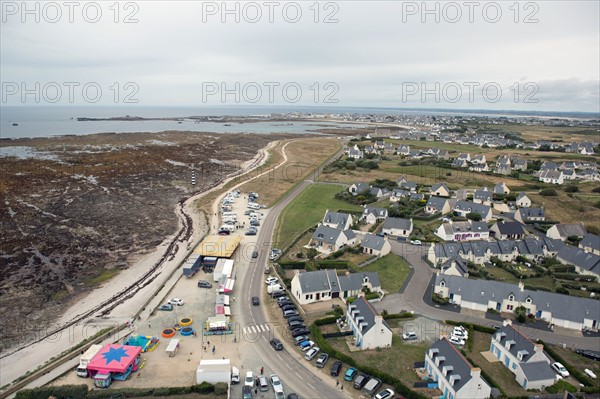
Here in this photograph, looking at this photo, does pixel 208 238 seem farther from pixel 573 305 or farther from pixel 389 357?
pixel 573 305

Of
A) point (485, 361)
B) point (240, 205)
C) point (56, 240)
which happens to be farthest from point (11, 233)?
point (485, 361)

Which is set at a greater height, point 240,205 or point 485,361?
point 240,205

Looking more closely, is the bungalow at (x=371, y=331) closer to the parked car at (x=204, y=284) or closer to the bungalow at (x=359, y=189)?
the parked car at (x=204, y=284)

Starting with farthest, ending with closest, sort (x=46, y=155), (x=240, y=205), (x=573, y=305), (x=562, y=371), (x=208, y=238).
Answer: (x=46, y=155) → (x=240, y=205) → (x=208, y=238) → (x=573, y=305) → (x=562, y=371)

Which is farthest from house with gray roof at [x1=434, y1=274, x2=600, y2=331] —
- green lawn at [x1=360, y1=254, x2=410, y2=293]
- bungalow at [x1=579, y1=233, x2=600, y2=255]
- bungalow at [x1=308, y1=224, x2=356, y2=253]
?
bungalow at [x1=579, y1=233, x2=600, y2=255]

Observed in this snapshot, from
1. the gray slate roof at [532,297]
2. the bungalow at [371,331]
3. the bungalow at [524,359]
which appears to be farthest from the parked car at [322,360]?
the gray slate roof at [532,297]

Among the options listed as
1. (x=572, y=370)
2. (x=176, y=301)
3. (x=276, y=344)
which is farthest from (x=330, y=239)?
(x=572, y=370)

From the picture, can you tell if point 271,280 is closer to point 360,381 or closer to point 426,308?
point 426,308
